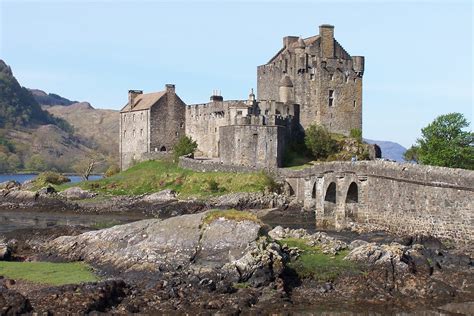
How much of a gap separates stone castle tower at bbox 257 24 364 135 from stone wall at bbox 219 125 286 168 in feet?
23.0

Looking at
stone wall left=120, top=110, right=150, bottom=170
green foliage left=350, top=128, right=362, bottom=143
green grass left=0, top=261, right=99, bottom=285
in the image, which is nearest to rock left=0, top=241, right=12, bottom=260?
green grass left=0, top=261, right=99, bottom=285

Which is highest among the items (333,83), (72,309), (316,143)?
(333,83)

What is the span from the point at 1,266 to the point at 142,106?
46.6 meters

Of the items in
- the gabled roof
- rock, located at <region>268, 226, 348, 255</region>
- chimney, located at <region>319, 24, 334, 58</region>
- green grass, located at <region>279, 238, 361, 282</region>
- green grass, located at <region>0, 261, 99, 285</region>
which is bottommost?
green grass, located at <region>0, 261, 99, 285</region>

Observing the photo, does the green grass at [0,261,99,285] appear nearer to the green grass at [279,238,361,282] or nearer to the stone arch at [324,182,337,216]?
the green grass at [279,238,361,282]

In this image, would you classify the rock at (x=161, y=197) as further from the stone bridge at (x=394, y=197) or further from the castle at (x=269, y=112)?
the stone bridge at (x=394, y=197)

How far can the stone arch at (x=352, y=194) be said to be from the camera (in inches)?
1777

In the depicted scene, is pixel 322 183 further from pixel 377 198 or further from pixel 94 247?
pixel 94 247

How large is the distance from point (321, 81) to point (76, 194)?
21.2m

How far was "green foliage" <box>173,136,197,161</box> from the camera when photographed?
227 ft

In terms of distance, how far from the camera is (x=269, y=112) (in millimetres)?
65188

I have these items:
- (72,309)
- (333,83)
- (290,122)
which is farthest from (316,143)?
(72,309)

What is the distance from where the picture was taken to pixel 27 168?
172 m

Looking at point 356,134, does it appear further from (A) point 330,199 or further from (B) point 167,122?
(A) point 330,199
